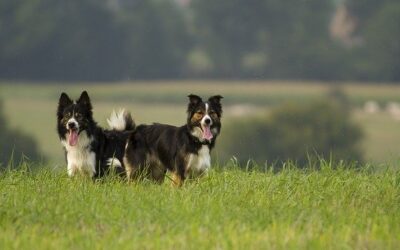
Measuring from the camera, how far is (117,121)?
1284 centimetres

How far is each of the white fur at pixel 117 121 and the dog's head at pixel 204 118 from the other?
138cm

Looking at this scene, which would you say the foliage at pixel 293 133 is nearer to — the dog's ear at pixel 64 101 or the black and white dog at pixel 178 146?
the black and white dog at pixel 178 146

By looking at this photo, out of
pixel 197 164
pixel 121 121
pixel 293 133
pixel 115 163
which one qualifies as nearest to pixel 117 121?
pixel 121 121

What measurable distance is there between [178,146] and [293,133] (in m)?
57.0

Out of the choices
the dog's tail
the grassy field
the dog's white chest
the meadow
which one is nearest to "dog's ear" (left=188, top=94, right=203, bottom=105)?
the dog's white chest

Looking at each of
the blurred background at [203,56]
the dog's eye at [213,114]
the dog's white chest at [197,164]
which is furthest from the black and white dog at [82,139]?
the blurred background at [203,56]

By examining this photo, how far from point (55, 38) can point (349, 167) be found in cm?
8142

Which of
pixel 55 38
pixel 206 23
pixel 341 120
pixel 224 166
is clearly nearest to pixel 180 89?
pixel 206 23

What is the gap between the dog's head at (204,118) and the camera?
1152cm

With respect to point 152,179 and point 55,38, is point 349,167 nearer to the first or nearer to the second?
point 152,179

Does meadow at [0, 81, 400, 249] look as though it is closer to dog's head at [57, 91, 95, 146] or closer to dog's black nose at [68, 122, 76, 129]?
dog's head at [57, 91, 95, 146]

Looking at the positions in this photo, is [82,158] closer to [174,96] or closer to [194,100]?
[194,100]

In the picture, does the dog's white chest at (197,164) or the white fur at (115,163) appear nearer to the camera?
→ the dog's white chest at (197,164)

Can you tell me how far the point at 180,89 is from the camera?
98.3 meters
